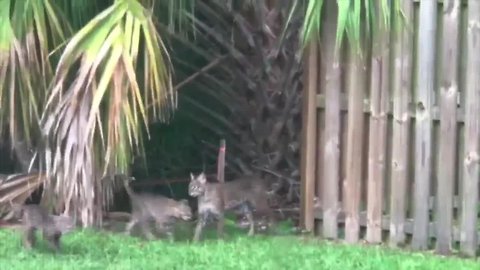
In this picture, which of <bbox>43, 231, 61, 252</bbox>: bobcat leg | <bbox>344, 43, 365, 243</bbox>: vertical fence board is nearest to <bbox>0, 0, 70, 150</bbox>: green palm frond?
<bbox>43, 231, 61, 252</bbox>: bobcat leg

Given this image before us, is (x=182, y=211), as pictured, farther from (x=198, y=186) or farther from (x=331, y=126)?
(x=331, y=126)

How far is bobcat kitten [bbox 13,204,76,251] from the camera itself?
7.07 meters

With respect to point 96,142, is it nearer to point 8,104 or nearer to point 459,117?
point 8,104

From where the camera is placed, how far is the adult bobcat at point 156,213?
7645 mm

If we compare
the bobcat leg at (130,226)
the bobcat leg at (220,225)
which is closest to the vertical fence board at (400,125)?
the bobcat leg at (220,225)

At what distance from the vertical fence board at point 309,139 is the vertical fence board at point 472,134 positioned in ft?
4.11

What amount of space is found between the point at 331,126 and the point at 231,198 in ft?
3.08

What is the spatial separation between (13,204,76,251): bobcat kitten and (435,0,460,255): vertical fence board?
8.23 ft

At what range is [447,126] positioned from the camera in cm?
721

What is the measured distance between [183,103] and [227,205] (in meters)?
2.05

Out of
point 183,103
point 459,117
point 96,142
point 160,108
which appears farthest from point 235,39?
point 459,117

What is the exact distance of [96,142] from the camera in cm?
771

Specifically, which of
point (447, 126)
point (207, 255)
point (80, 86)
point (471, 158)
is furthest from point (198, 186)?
point (471, 158)

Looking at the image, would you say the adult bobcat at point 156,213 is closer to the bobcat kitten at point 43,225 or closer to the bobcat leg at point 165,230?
the bobcat leg at point 165,230
